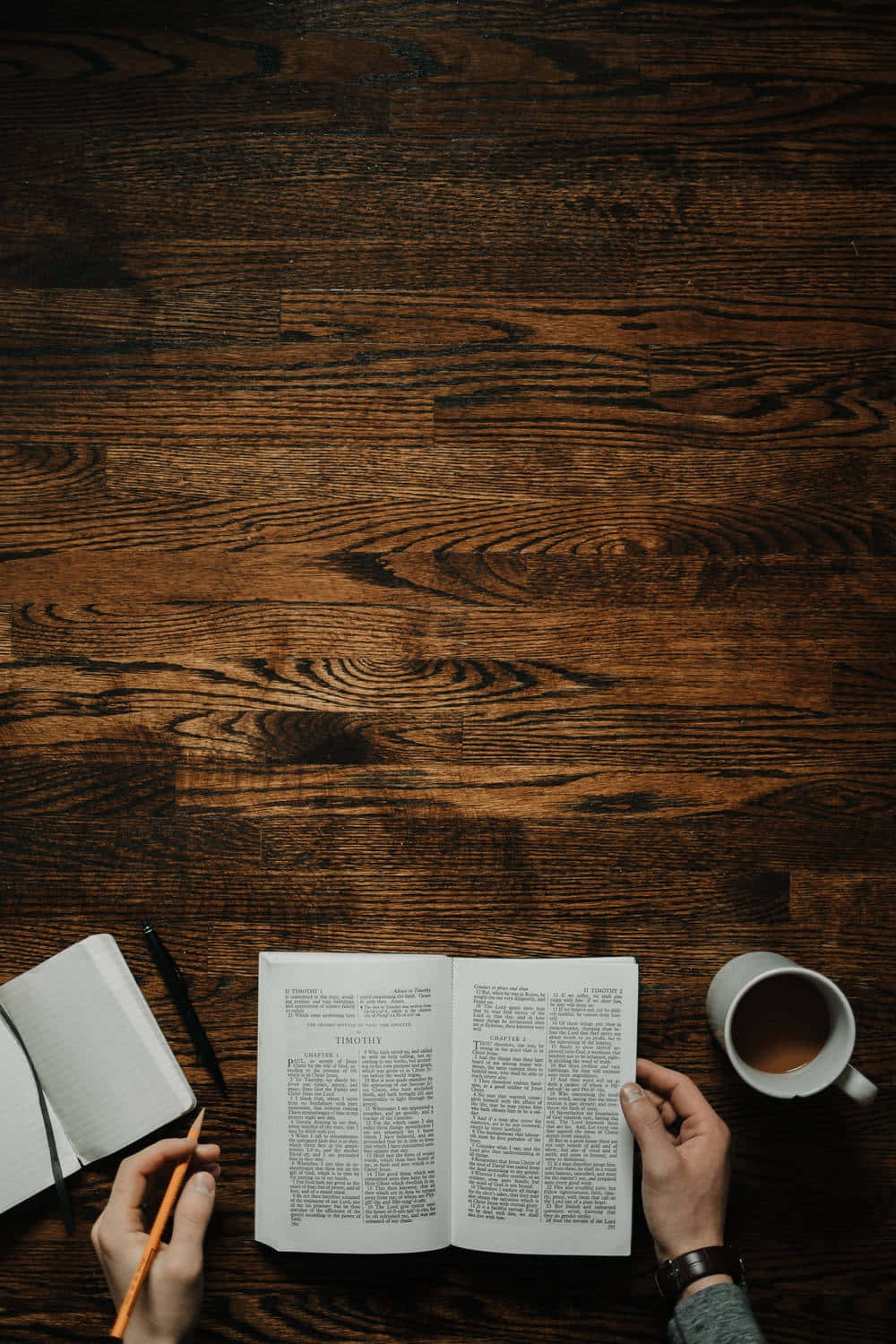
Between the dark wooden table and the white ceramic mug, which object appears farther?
the dark wooden table

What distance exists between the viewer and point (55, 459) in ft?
3.25

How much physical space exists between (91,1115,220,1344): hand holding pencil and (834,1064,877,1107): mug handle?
0.62 m

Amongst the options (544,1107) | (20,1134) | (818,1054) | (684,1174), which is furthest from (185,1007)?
(818,1054)

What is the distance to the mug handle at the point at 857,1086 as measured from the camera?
0.81 m

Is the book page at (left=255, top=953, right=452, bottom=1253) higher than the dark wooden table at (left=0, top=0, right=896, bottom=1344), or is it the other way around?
the dark wooden table at (left=0, top=0, right=896, bottom=1344)

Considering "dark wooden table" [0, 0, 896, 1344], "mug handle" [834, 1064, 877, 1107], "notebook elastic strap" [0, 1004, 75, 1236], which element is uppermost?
"dark wooden table" [0, 0, 896, 1344]

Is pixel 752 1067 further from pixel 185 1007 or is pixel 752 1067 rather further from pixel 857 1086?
pixel 185 1007

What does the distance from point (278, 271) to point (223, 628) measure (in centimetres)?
42

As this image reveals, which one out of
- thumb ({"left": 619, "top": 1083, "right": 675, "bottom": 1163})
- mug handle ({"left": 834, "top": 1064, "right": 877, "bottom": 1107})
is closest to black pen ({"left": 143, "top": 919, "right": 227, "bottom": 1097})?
thumb ({"left": 619, "top": 1083, "right": 675, "bottom": 1163})

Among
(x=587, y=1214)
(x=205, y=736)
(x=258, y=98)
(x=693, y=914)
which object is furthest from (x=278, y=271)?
(x=587, y=1214)

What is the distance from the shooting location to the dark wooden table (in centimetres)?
95

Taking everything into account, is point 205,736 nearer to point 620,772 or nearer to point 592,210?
point 620,772

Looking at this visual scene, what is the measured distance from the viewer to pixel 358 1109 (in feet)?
2.98

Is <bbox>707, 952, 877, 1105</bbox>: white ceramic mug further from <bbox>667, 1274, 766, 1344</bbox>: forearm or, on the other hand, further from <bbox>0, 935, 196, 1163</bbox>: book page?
<bbox>0, 935, 196, 1163</bbox>: book page
